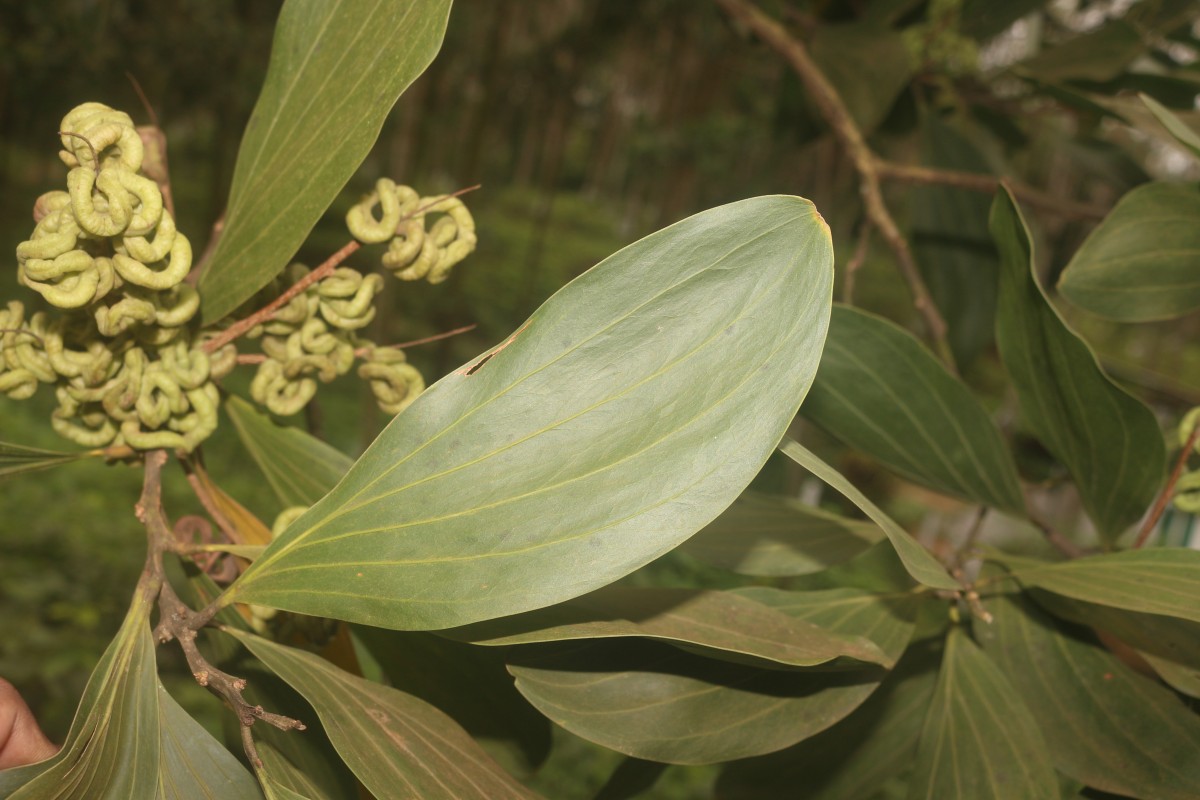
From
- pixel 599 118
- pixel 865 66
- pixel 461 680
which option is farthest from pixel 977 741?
pixel 599 118

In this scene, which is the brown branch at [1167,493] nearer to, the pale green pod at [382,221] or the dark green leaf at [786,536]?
the dark green leaf at [786,536]

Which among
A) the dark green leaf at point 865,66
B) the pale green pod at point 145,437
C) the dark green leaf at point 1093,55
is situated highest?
the dark green leaf at point 1093,55

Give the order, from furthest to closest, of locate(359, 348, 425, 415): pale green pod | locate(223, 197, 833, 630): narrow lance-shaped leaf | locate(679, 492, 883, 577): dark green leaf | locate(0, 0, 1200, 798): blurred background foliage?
locate(0, 0, 1200, 798): blurred background foliage → locate(679, 492, 883, 577): dark green leaf → locate(359, 348, 425, 415): pale green pod → locate(223, 197, 833, 630): narrow lance-shaped leaf

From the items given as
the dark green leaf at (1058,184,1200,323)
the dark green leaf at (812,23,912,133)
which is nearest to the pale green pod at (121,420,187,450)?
the dark green leaf at (1058,184,1200,323)

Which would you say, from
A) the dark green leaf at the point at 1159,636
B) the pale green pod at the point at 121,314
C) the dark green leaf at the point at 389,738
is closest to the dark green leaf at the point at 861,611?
the dark green leaf at the point at 1159,636

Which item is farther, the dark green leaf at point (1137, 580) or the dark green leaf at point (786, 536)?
the dark green leaf at point (786, 536)

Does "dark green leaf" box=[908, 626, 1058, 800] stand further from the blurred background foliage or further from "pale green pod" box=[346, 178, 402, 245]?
"pale green pod" box=[346, 178, 402, 245]

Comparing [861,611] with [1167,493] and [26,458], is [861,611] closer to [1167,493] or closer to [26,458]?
[1167,493]
